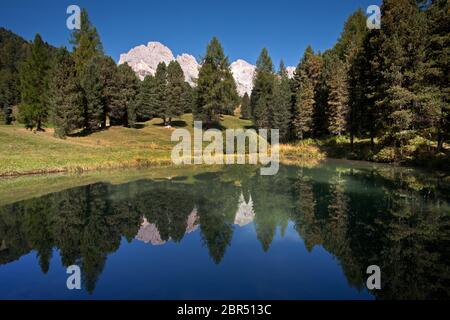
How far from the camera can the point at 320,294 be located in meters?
10.8

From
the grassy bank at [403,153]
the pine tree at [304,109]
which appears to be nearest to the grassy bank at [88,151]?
the grassy bank at [403,153]

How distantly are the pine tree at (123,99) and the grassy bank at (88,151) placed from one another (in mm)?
3739

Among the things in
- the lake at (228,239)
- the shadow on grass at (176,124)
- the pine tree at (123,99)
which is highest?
the pine tree at (123,99)

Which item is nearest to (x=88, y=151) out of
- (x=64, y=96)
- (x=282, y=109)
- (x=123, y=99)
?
(x=64, y=96)

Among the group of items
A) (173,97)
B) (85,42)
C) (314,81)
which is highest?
(85,42)

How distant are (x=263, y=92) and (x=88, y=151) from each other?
53381 mm

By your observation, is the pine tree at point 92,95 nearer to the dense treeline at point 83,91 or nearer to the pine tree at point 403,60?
the dense treeline at point 83,91

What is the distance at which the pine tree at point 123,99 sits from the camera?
64.9 m

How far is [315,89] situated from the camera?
69.2 m

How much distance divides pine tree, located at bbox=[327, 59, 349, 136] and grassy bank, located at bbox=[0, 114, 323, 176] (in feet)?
17.8

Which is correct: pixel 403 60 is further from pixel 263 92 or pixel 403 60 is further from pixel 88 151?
pixel 263 92

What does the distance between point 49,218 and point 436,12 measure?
127ft

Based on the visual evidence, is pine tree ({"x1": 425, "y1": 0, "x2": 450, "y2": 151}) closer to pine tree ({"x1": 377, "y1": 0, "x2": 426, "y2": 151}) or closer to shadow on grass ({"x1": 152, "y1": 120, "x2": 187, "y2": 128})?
pine tree ({"x1": 377, "y1": 0, "x2": 426, "y2": 151})
